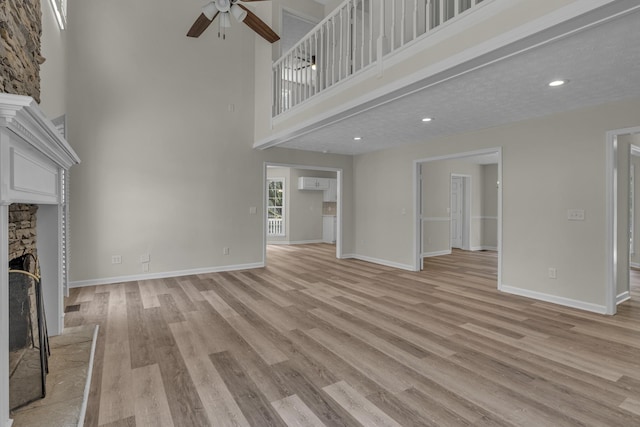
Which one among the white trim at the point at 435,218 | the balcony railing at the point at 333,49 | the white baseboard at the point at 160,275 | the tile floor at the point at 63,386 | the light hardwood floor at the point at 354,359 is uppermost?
the balcony railing at the point at 333,49

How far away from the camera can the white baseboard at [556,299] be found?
11.4ft

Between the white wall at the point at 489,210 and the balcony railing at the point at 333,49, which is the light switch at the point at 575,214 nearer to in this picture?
the balcony railing at the point at 333,49

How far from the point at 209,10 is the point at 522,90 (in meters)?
3.51

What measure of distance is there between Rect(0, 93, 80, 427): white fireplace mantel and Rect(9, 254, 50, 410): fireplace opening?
39 cm

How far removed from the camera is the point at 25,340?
196cm

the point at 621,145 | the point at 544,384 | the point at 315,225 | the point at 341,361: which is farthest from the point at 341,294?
the point at 315,225

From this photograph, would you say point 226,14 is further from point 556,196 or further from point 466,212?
point 466,212

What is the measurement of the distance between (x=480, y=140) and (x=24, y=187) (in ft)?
16.3

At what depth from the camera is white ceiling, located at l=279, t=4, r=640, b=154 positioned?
7.02 feet

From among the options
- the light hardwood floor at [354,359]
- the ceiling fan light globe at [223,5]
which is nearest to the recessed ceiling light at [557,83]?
the light hardwood floor at [354,359]

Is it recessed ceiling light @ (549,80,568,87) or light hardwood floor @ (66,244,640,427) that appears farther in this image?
recessed ceiling light @ (549,80,568,87)

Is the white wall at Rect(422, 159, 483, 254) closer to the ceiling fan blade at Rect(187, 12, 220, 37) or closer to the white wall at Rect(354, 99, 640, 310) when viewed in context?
the white wall at Rect(354, 99, 640, 310)

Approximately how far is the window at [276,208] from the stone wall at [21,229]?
7.15 m

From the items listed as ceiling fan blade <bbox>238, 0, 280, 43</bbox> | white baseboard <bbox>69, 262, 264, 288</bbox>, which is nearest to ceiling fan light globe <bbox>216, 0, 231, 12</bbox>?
ceiling fan blade <bbox>238, 0, 280, 43</bbox>
